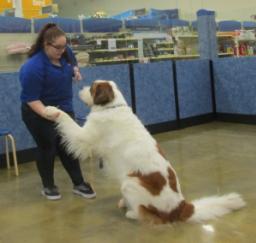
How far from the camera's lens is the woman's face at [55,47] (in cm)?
365

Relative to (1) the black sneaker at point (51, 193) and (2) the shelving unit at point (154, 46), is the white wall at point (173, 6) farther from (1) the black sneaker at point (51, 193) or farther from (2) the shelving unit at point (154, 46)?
(1) the black sneaker at point (51, 193)

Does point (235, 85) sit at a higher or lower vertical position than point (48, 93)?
lower

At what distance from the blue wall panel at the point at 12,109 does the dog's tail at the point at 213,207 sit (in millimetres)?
3033

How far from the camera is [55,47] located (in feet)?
12.0

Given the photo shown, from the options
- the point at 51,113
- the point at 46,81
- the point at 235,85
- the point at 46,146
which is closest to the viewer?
the point at 51,113

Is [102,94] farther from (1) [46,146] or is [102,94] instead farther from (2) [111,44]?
→ (2) [111,44]

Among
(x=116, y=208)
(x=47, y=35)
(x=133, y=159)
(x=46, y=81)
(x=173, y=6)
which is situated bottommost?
(x=116, y=208)

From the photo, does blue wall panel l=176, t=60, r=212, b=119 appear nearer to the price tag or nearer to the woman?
the price tag

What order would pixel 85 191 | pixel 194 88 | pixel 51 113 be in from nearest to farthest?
1. pixel 51 113
2. pixel 85 191
3. pixel 194 88

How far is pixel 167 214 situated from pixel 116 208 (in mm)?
665

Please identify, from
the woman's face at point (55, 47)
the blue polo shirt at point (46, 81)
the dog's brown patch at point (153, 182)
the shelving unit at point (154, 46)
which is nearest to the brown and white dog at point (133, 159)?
the dog's brown patch at point (153, 182)

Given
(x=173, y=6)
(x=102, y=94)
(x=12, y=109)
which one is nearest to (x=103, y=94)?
(x=102, y=94)

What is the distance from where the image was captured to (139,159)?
10.6 feet

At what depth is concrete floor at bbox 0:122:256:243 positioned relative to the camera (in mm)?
3086
